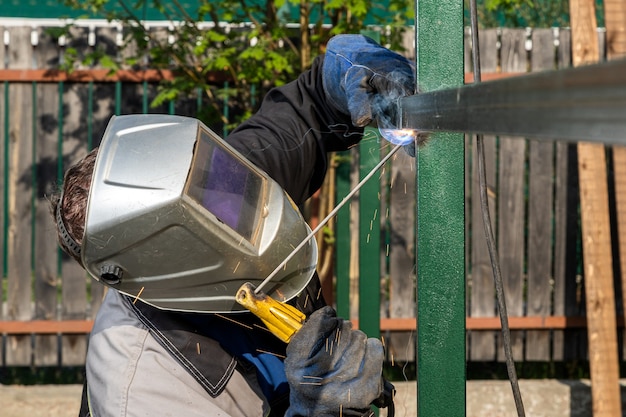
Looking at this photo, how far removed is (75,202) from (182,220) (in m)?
0.41

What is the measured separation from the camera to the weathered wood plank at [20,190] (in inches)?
205

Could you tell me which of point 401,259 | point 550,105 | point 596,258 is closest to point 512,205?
point 401,259

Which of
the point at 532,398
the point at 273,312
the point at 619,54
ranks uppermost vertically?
the point at 619,54

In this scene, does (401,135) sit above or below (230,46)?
below

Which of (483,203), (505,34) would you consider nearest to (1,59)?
(505,34)

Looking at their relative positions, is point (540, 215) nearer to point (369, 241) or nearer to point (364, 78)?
point (369, 241)

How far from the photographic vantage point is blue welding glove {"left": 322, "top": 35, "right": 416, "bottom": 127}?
6.38ft

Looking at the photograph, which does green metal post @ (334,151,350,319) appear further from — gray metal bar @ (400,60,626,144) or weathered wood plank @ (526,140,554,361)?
gray metal bar @ (400,60,626,144)

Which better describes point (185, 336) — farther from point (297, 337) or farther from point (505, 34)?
point (505, 34)

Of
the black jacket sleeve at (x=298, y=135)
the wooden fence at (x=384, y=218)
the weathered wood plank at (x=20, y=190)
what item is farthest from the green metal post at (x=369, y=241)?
the weathered wood plank at (x=20, y=190)

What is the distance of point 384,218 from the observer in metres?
5.21

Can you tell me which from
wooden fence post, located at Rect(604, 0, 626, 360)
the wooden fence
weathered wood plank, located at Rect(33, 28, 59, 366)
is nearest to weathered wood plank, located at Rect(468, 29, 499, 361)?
the wooden fence

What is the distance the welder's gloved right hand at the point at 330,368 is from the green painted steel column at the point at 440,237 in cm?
33

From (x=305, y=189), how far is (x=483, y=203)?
1.04 m
